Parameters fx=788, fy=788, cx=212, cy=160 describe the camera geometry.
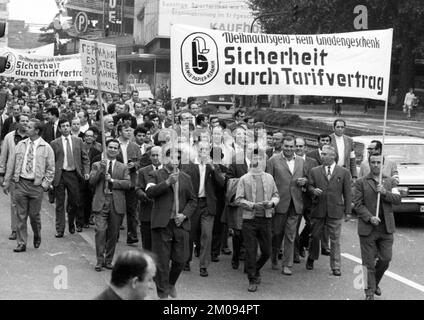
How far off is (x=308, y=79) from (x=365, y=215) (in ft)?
7.10

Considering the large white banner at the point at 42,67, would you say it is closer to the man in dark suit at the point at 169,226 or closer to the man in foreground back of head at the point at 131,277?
the man in dark suit at the point at 169,226

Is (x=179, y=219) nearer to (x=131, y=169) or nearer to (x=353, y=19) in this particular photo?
(x=131, y=169)

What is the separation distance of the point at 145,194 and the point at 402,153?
711 cm

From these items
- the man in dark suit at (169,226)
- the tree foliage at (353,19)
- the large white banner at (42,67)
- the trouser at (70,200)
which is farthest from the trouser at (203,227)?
the tree foliage at (353,19)

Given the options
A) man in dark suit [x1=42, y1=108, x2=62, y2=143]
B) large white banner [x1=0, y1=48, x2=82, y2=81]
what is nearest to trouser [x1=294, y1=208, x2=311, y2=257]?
man in dark suit [x1=42, y1=108, x2=62, y2=143]

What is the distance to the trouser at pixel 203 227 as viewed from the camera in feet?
33.8

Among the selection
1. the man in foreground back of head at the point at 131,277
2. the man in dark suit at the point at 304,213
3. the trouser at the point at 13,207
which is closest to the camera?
the man in foreground back of head at the point at 131,277

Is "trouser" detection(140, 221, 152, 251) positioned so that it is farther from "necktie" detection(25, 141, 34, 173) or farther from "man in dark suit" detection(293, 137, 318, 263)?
"man in dark suit" detection(293, 137, 318, 263)

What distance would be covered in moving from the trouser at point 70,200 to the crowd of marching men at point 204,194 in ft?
0.05

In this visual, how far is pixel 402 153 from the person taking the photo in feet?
49.8

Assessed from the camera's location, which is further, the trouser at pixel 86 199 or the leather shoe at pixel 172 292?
the trouser at pixel 86 199

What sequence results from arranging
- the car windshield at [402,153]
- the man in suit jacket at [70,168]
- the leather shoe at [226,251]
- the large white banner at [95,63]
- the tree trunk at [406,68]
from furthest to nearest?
the tree trunk at [406,68] < the car windshield at [402,153] < the man in suit jacket at [70,168] < the large white banner at [95,63] < the leather shoe at [226,251]

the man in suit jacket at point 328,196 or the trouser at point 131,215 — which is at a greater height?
the man in suit jacket at point 328,196
